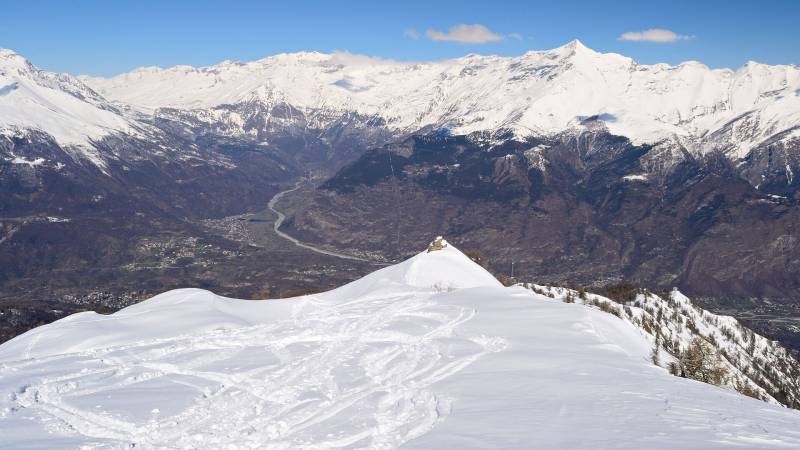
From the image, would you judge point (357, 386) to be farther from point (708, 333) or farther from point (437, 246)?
point (708, 333)

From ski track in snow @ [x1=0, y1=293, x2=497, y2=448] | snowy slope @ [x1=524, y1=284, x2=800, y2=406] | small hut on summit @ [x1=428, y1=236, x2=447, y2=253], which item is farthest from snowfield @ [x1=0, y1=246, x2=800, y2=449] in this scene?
snowy slope @ [x1=524, y1=284, x2=800, y2=406]

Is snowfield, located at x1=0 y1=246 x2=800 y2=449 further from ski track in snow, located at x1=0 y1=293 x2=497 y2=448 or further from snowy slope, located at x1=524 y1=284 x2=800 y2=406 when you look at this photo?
snowy slope, located at x1=524 y1=284 x2=800 y2=406

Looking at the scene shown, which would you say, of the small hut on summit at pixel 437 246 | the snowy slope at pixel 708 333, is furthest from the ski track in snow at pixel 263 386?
the snowy slope at pixel 708 333

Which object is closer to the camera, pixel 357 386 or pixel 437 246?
pixel 357 386

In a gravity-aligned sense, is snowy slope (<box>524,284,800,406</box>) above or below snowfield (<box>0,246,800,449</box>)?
below

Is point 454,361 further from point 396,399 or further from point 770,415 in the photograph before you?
point 770,415

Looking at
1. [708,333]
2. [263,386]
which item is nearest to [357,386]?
[263,386]

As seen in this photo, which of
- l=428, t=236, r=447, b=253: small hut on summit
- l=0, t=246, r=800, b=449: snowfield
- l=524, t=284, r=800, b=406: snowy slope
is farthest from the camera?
l=524, t=284, r=800, b=406: snowy slope
